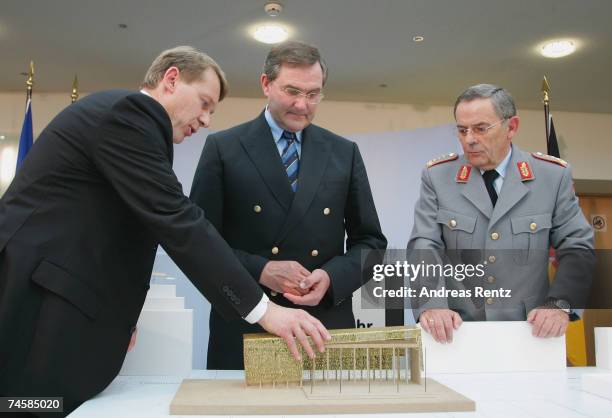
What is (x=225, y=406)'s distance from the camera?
103cm

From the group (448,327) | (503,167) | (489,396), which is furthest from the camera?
(503,167)

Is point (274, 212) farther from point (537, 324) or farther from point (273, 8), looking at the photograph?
point (273, 8)

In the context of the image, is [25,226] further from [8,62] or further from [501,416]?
[8,62]

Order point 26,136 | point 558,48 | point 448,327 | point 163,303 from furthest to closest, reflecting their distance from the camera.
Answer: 1. point 558,48
2. point 26,136
3. point 163,303
4. point 448,327

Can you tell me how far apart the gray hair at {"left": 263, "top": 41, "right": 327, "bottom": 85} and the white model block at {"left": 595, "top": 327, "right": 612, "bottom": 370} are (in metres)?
1.15

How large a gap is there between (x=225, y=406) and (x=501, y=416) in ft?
1.54

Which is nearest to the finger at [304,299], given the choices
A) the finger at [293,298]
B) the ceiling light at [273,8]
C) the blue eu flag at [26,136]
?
the finger at [293,298]

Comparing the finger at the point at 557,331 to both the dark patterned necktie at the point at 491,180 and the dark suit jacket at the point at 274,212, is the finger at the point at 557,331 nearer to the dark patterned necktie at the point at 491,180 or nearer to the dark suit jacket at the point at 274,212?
the dark patterned necktie at the point at 491,180

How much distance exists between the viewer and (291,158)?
2.01m

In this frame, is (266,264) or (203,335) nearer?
(266,264)

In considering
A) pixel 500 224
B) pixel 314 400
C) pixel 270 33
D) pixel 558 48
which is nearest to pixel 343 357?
pixel 314 400

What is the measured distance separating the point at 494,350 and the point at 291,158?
2.93 feet

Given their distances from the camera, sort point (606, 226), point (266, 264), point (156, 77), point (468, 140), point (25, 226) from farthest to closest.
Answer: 1. point (606, 226)
2. point (468, 140)
3. point (266, 264)
4. point (156, 77)
5. point (25, 226)

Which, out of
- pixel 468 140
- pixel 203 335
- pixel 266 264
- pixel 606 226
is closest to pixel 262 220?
pixel 266 264
